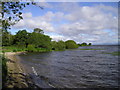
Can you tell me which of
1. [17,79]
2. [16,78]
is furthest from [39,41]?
[17,79]

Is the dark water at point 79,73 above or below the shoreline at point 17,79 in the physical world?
below

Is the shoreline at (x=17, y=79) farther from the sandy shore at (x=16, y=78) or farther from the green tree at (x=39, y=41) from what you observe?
the green tree at (x=39, y=41)

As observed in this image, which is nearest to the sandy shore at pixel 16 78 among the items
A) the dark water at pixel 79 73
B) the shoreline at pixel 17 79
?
the shoreline at pixel 17 79

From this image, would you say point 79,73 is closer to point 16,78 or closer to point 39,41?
point 16,78

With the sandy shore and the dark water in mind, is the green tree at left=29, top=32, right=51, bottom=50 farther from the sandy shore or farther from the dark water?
the sandy shore

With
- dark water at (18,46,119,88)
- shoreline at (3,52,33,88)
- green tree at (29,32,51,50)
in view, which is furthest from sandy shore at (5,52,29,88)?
green tree at (29,32,51,50)

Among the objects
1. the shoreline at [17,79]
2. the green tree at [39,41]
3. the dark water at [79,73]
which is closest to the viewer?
the shoreline at [17,79]

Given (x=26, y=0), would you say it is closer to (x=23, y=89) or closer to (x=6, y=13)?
(x=6, y=13)

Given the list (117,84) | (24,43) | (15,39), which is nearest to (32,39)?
(24,43)

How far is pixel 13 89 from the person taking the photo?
777 centimetres

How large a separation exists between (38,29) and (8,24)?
8414 cm

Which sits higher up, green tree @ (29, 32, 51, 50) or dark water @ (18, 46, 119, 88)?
green tree @ (29, 32, 51, 50)

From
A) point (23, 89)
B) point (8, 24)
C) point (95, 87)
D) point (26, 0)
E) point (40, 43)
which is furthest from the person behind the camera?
point (40, 43)

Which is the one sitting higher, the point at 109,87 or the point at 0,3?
the point at 0,3
